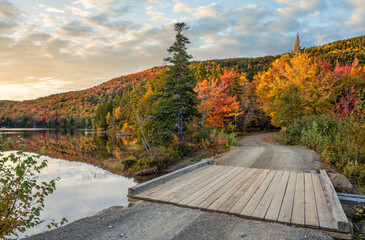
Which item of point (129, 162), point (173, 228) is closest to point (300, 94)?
point (129, 162)

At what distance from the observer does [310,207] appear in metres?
4.01

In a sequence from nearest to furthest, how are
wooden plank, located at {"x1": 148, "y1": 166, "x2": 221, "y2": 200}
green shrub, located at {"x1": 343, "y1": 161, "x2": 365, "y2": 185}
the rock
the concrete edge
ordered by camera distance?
wooden plank, located at {"x1": 148, "y1": 166, "x2": 221, "y2": 200}
the concrete edge
the rock
green shrub, located at {"x1": 343, "y1": 161, "x2": 365, "y2": 185}

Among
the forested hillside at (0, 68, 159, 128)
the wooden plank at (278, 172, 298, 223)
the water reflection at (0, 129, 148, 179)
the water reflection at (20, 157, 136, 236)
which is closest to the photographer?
the wooden plank at (278, 172, 298, 223)

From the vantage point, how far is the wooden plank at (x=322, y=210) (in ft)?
10.8

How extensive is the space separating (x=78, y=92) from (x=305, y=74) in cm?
14422

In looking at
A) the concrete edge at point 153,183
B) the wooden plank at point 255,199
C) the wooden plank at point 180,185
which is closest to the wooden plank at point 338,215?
the wooden plank at point 255,199

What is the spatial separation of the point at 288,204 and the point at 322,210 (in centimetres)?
55

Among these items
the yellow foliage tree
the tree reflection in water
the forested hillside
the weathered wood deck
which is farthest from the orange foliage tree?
the forested hillside

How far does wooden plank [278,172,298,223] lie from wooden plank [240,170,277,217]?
0.45 m

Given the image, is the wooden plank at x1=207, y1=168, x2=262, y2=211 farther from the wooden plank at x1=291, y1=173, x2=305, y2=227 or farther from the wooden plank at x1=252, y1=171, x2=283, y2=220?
the wooden plank at x1=291, y1=173, x2=305, y2=227

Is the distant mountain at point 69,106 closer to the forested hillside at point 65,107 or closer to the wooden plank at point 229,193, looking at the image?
the forested hillside at point 65,107

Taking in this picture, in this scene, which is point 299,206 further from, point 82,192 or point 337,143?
point 82,192

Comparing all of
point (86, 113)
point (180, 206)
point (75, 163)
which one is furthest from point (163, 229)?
point (86, 113)

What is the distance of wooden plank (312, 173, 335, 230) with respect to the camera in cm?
329
